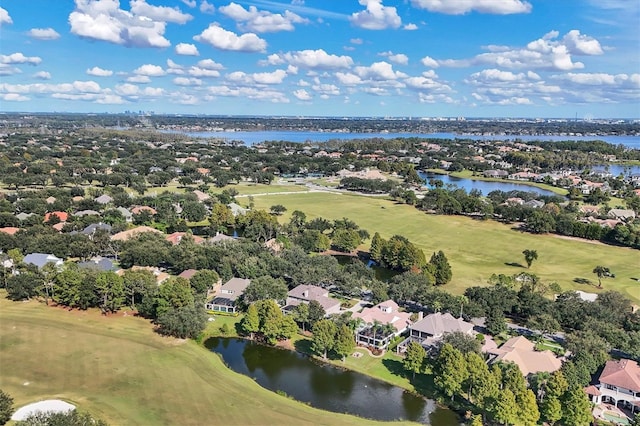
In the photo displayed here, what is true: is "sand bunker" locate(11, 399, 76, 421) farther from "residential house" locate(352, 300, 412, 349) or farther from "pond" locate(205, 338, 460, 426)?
"residential house" locate(352, 300, 412, 349)

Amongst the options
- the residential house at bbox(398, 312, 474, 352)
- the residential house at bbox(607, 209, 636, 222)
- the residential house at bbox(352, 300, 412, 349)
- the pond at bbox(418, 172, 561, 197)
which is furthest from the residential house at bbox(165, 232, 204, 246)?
the pond at bbox(418, 172, 561, 197)

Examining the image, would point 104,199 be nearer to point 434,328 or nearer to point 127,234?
point 127,234

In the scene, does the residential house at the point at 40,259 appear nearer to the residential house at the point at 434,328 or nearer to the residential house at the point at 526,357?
the residential house at the point at 434,328

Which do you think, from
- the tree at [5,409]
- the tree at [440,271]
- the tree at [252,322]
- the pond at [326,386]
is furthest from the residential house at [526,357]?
the tree at [5,409]

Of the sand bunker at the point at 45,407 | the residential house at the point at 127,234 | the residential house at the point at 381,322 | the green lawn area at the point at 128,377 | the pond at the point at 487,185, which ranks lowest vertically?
the green lawn area at the point at 128,377

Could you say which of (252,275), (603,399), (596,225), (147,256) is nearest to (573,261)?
(596,225)

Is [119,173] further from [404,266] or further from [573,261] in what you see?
[573,261]
